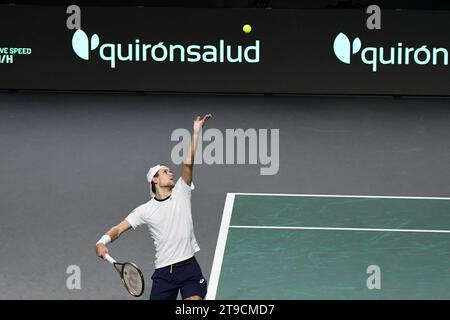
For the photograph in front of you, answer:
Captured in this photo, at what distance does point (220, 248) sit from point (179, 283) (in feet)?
8.56

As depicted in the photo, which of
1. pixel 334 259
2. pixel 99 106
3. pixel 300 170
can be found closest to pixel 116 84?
pixel 99 106

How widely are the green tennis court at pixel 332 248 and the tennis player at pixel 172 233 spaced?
1278mm

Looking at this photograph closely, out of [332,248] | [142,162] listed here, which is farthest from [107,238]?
[142,162]

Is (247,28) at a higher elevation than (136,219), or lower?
higher

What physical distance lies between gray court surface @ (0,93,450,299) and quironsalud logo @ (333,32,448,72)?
28.8 inches

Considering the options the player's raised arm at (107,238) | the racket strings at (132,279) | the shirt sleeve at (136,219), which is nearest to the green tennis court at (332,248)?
the shirt sleeve at (136,219)

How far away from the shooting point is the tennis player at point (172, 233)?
8305 mm

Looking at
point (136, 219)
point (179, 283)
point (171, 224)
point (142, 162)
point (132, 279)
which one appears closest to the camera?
point (132, 279)

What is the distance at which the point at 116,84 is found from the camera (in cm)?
1426

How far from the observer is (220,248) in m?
10.9

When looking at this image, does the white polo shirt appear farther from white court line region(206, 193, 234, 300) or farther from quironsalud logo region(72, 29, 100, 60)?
quironsalud logo region(72, 29, 100, 60)

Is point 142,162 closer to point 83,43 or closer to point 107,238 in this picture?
point 83,43

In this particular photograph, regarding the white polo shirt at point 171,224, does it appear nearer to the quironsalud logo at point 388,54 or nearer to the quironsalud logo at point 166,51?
the quironsalud logo at point 166,51

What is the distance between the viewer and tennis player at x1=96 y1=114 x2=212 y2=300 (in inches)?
327
